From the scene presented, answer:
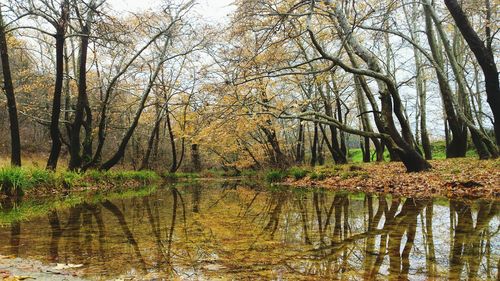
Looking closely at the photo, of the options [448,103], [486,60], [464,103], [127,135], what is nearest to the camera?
[486,60]

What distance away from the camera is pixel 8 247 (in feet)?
14.7

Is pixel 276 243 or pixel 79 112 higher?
pixel 79 112

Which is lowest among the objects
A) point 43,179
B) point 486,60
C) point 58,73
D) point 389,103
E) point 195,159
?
point 43,179

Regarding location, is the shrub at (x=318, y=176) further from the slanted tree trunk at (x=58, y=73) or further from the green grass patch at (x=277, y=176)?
the slanted tree trunk at (x=58, y=73)

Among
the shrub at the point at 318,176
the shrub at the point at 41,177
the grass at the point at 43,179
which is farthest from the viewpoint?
the shrub at the point at 318,176

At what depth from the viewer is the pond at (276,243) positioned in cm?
331

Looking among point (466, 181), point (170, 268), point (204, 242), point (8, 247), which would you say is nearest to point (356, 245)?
point (204, 242)

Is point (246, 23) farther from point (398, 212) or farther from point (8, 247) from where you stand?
point (8, 247)

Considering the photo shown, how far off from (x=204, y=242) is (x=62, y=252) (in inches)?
61.2

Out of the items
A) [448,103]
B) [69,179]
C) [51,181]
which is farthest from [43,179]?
[448,103]

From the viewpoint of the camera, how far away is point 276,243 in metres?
4.49

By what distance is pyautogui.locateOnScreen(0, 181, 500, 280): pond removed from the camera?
10.9 ft

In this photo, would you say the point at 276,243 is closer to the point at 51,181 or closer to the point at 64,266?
the point at 64,266

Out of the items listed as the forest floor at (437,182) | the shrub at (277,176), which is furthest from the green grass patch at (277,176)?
the forest floor at (437,182)
